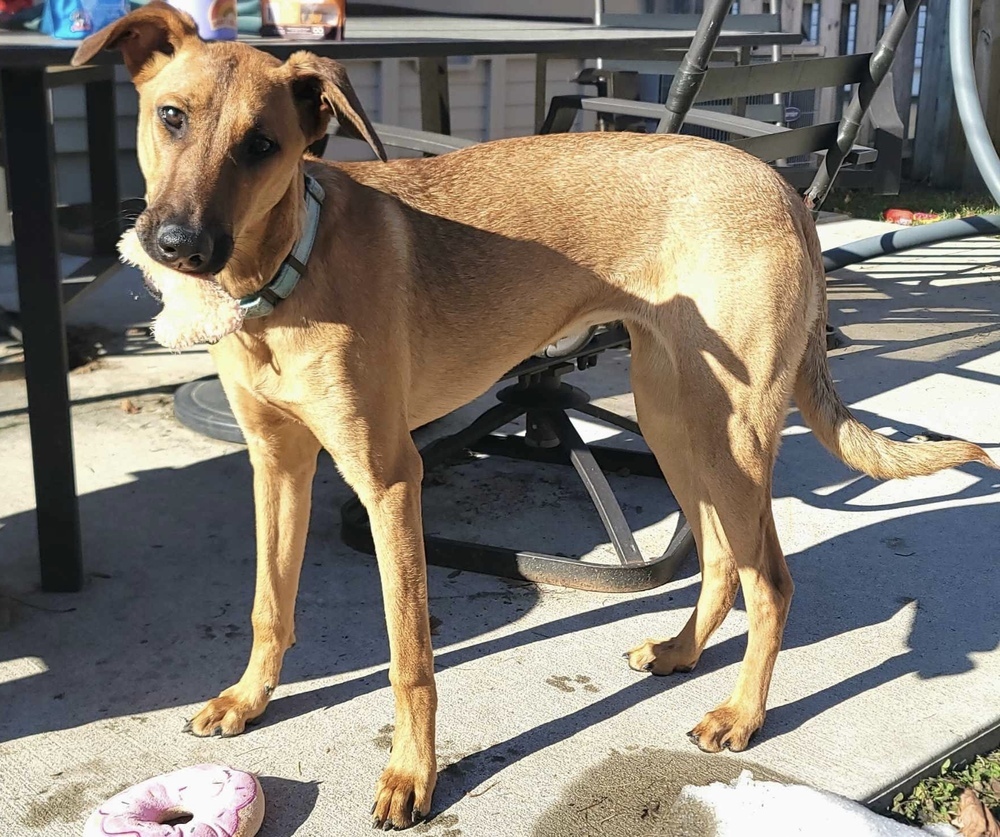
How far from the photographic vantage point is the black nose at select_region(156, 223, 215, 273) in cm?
210

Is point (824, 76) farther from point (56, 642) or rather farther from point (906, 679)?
point (56, 642)

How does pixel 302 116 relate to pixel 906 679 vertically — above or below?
above

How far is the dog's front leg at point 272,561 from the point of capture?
2.78 meters

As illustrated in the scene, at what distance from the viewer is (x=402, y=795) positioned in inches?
97.5

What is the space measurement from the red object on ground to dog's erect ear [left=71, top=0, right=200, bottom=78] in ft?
25.1

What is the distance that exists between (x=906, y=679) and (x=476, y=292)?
5.20 feet

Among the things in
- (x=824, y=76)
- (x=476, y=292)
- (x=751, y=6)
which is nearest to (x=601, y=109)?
(x=824, y=76)

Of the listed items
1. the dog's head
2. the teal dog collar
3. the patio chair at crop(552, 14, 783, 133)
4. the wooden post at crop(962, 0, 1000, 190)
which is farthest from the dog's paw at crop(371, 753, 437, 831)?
the wooden post at crop(962, 0, 1000, 190)

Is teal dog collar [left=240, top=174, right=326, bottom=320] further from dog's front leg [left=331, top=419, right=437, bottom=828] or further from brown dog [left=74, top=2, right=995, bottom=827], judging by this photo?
dog's front leg [left=331, top=419, right=437, bottom=828]

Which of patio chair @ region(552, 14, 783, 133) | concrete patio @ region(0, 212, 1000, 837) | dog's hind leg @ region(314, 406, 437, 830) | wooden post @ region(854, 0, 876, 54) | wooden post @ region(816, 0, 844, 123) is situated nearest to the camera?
dog's hind leg @ region(314, 406, 437, 830)

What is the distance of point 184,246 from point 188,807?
1.21 metres

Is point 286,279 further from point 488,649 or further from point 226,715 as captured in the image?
point 488,649

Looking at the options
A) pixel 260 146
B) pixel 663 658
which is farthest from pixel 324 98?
pixel 663 658

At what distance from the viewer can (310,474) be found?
2.91 metres
